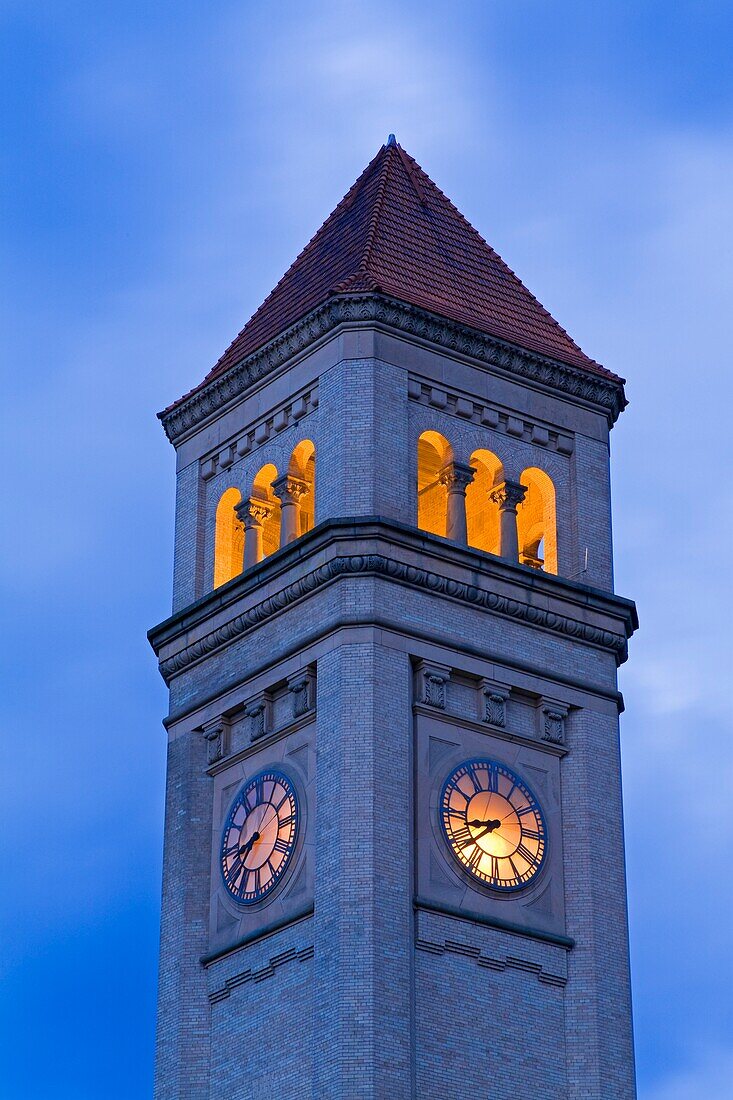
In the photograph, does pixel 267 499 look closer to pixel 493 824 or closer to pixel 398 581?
pixel 398 581

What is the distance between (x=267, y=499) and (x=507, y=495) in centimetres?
469

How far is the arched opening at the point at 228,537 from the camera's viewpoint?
60938 mm

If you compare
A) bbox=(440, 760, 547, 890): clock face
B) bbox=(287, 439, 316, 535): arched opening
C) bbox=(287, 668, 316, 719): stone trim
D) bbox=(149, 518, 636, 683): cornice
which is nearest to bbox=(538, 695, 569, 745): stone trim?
bbox=(440, 760, 547, 890): clock face

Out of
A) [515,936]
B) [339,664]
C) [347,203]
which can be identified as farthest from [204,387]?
[515,936]

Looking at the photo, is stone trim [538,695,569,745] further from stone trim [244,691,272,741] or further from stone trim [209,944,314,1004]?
stone trim [209,944,314,1004]

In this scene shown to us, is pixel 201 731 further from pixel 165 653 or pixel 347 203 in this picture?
pixel 347 203

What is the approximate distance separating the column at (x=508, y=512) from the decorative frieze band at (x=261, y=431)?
12.8ft

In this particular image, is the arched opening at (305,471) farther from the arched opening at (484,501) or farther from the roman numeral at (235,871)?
the roman numeral at (235,871)

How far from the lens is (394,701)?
55.0 meters

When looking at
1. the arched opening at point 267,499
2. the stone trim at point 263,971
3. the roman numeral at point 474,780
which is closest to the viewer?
the stone trim at point 263,971

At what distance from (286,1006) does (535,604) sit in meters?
9.22

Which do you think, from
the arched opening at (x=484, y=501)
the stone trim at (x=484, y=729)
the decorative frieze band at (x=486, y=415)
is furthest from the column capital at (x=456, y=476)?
the stone trim at (x=484, y=729)

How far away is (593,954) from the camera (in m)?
55.4

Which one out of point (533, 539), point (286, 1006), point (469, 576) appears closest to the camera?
point (286, 1006)
